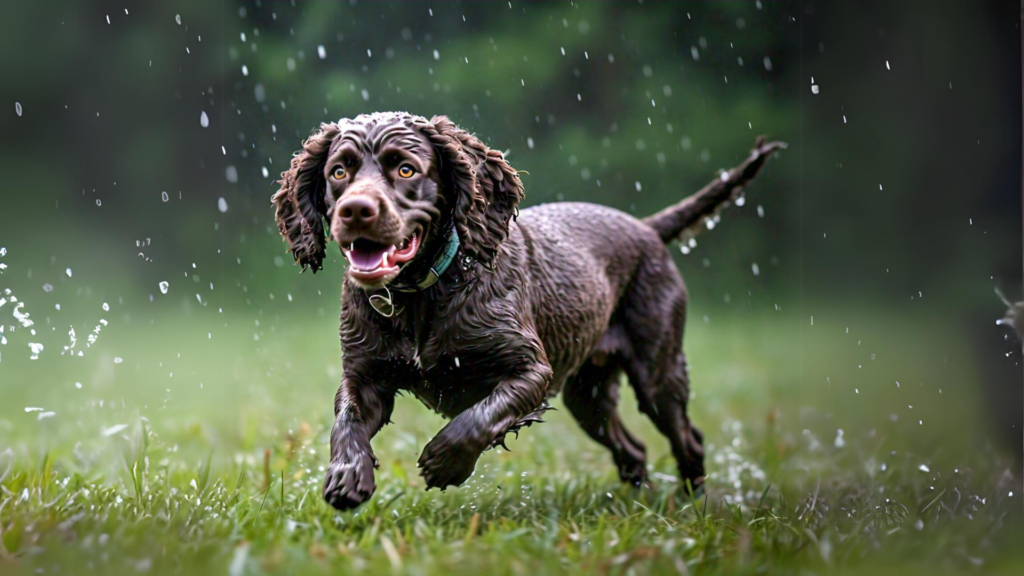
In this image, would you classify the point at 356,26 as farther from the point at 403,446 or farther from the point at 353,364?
the point at 353,364

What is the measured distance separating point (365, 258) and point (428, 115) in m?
3.16

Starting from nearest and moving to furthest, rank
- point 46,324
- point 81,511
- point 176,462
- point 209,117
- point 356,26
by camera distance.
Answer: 1. point 81,511
2. point 46,324
3. point 176,462
4. point 209,117
5. point 356,26

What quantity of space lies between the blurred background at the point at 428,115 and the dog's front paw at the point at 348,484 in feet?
5.02

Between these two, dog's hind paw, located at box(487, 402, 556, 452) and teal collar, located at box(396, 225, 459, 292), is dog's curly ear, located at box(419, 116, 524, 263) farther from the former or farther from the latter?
dog's hind paw, located at box(487, 402, 556, 452)

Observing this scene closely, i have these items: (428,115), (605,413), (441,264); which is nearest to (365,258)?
(441,264)

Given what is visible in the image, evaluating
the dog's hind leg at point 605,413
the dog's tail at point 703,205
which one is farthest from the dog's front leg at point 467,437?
the dog's tail at point 703,205

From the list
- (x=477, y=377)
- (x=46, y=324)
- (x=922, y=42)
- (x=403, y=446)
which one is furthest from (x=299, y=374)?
(x=922, y=42)

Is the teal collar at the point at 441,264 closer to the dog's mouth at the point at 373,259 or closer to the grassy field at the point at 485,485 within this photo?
the dog's mouth at the point at 373,259

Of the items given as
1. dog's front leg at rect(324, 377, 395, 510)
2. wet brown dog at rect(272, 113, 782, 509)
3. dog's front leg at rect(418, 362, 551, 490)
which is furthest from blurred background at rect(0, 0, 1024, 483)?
dog's front leg at rect(418, 362, 551, 490)

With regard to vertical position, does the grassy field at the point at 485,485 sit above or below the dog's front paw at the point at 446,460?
below

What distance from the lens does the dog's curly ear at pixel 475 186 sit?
9.77 ft

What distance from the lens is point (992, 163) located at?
306 centimetres

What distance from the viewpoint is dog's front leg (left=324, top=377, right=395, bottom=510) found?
271cm

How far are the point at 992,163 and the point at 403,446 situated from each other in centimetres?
328
